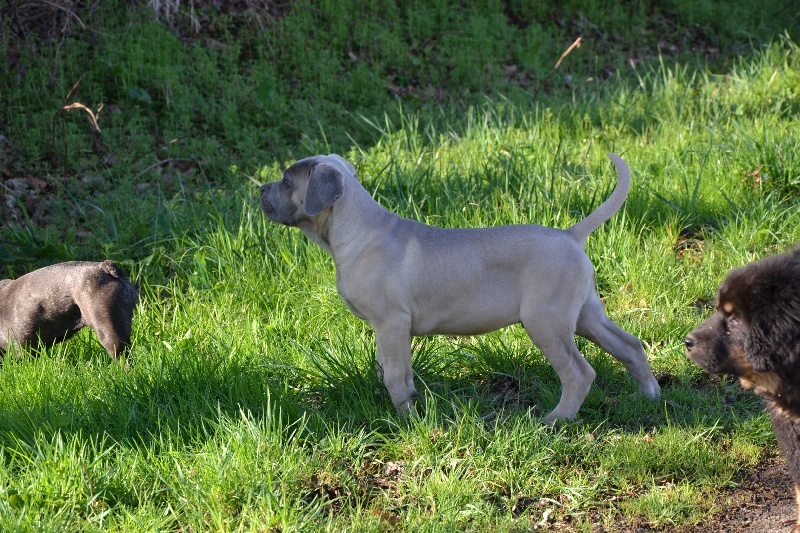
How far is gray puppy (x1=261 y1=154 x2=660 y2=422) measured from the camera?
14.0 feet

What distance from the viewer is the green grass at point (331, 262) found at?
3826mm

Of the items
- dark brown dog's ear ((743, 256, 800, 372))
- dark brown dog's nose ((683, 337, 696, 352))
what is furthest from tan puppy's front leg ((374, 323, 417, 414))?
dark brown dog's ear ((743, 256, 800, 372))

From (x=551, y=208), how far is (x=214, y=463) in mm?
3363

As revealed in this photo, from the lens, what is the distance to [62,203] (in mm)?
7477

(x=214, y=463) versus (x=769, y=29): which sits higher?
(x=769, y=29)

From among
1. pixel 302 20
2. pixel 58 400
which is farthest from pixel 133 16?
pixel 58 400

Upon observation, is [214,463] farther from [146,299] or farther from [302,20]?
[302,20]

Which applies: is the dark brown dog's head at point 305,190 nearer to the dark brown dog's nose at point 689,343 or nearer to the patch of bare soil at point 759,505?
the dark brown dog's nose at point 689,343

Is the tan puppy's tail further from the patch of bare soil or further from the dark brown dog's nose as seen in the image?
the patch of bare soil

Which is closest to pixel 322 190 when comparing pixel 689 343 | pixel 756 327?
pixel 689 343

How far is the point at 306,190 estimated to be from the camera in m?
4.34

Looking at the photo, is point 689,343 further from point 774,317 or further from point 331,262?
point 331,262

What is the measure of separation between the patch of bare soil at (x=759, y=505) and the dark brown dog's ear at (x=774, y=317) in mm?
717

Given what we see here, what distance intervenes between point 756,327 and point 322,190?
2.06m
